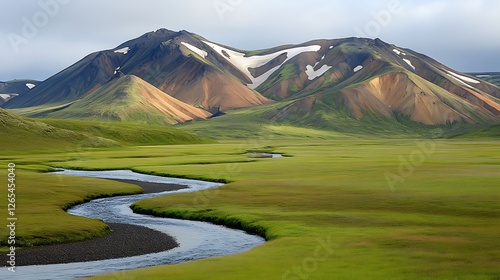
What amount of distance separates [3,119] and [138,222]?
154018mm

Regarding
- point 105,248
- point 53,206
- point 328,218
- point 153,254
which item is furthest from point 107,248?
point 53,206

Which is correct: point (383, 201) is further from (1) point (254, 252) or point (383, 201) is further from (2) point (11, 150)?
(2) point (11, 150)

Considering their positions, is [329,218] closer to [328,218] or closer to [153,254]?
[328,218]

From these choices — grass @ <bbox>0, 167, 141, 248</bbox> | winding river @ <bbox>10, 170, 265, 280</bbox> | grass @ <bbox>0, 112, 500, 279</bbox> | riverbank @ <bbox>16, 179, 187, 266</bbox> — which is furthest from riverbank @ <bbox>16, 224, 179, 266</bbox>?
grass @ <bbox>0, 112, 500, 279</bbox>

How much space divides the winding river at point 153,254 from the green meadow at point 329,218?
192cm

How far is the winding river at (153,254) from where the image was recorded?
3784cm

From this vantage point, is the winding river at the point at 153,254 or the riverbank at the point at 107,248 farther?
the riverbank at the point at 107,248

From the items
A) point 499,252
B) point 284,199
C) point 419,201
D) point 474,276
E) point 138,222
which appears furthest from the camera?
point 284,199

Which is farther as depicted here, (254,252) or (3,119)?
(3,119)

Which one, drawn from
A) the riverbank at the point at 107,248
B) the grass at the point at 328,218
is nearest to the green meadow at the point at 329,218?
the grass at the point at 328,218

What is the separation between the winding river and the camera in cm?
3784

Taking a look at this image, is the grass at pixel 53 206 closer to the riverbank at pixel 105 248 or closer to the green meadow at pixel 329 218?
the green meadow at pixel 329 218

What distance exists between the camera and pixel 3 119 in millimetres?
194250

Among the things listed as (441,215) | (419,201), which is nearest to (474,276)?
(441,215)
